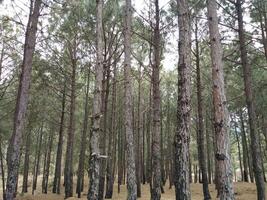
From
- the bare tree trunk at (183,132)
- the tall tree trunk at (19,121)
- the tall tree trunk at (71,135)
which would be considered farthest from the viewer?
the tall tree trunk at (71,135)

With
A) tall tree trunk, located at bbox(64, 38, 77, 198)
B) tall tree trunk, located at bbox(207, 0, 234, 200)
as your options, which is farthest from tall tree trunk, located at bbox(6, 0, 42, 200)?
tall tree trunk, located at bbox(64, 38, 77, 198)

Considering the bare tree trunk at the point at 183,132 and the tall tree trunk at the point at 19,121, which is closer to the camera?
the bare tree trunk at the point at 183,132

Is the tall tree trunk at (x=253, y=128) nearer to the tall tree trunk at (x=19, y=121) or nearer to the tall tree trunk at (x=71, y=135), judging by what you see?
the tall tree trunk at (x=19, y=121)

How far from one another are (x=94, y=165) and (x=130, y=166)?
5.43ft

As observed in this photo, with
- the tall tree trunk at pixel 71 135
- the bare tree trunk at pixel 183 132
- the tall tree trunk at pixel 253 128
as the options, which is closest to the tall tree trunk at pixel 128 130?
the bare tree trunk at pixel 183 132

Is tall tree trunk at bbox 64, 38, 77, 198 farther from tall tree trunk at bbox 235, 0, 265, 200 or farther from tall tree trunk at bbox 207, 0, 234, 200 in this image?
tall tree trunk at bbox 207, 0, 234, 200

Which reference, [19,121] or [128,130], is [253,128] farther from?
[19,121]

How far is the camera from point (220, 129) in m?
6.73

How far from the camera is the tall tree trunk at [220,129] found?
256 inches

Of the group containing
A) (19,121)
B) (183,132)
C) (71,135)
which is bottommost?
(183,132)

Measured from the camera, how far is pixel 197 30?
16.2 meters

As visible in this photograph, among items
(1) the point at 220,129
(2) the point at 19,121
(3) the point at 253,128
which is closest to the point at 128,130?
(2) the point at 19,121

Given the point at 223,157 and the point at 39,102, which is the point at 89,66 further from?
the point at 223,157

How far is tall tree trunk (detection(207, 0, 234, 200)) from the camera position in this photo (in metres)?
6.51
